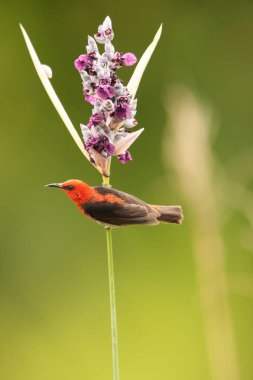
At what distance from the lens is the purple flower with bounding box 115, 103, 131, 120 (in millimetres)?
619

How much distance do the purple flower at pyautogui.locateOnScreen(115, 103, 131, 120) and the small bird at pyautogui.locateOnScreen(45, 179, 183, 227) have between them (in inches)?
2.8

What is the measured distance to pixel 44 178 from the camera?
250 centimetres

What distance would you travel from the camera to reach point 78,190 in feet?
2.17

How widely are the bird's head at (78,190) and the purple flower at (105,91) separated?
0.31 ft

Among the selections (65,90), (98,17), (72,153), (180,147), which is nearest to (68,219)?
(72,153)

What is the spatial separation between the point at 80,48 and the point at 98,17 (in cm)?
22

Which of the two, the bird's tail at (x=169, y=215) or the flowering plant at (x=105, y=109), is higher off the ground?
the flowering plant at (x=105, y=109)

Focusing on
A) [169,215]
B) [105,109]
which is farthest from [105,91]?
[169,215]

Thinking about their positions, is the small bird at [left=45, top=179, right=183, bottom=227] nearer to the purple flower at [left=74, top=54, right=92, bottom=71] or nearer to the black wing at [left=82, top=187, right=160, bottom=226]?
the black wing at [left=82, top=187, right=160, bottom=226]

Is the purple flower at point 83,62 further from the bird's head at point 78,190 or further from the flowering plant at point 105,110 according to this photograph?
the bird's head at point 78,190

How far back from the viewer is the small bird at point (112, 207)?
629 mm

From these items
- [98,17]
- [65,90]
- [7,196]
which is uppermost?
[98,17]

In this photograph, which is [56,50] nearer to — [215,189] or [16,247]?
[16,247]

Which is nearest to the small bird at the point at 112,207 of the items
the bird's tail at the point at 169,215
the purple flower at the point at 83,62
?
the bird's tail at the point at 169,215
